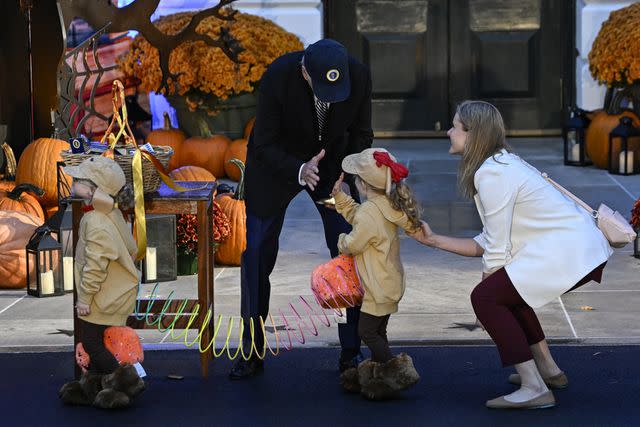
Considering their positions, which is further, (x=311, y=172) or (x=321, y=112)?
(x=321, y=112)

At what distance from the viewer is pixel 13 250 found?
8031 millimetres

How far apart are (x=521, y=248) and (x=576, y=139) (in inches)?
248

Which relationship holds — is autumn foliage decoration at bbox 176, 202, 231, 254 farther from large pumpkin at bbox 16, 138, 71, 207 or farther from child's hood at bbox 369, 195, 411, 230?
child's hood at bbox 369, 195, 411, 230

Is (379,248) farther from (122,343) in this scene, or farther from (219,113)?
(219,113)

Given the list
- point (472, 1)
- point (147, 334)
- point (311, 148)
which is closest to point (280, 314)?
point (147, 334)

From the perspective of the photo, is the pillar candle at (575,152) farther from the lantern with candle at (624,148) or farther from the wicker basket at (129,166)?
the wicker basket at (129,166)

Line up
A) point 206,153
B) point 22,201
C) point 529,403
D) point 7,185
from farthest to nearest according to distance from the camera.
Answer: point 206,153 < point 7,185 < point 22,201 < point 529,403

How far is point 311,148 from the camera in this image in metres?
5.99

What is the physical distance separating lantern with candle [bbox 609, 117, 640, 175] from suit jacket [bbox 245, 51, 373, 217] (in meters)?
5.56

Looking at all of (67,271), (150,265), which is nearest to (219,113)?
(150,265)

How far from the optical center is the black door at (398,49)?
42.6ft

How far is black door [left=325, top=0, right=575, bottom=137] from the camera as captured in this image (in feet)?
42.4

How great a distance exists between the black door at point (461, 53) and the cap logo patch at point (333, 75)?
7.42 meters

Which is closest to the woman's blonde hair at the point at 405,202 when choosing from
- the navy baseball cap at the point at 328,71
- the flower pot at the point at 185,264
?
the navy baseball cap at the point at 328,71
